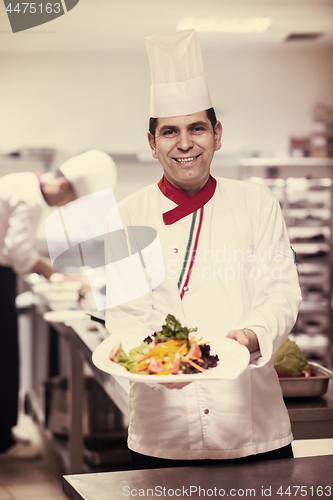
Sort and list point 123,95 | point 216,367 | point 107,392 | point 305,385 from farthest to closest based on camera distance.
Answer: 1. point 123,95
2. point 107,392
3. point 305,385
4. point 216,367

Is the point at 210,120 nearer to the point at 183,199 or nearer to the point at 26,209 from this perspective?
the point at 183,199

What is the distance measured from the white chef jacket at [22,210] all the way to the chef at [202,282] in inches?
34.8

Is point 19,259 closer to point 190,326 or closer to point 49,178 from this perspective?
point 49,178

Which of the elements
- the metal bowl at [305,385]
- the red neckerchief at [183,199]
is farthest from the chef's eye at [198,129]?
the metal bowl at [305,385]

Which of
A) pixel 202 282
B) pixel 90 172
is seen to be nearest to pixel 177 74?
pixel 202 282

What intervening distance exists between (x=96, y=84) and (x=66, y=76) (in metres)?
0.14

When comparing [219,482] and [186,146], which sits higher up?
[186,146]

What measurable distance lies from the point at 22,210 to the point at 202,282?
46.7 inches

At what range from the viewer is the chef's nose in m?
1.64

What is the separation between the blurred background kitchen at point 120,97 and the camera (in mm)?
2365

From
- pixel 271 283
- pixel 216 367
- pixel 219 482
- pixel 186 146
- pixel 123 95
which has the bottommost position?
pixel 219 482

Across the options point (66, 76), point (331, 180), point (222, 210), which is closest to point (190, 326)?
point (222, 210)

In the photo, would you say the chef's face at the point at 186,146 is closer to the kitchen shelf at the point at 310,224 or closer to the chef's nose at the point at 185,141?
the chef's nose at the point at 185,141

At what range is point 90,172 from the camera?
246cm
